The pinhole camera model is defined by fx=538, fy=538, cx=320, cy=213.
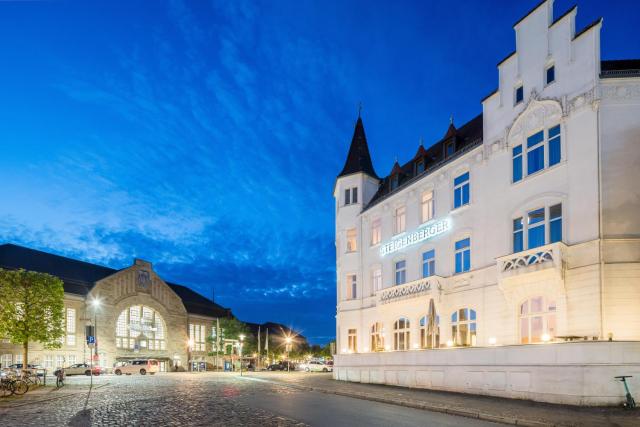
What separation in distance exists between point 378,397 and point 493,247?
911 cm

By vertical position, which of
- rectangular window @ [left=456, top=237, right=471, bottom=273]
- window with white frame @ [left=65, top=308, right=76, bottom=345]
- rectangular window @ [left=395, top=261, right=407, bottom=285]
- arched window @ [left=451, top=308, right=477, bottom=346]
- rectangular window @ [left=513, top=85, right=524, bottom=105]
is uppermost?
rectangular window @ [left=513, top=85, right=524, bottom=105]

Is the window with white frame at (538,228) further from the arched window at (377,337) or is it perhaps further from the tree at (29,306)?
the tree at (29,306)

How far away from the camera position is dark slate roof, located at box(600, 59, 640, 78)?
68.2 feet

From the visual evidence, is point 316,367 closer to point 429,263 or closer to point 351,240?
point 351,240

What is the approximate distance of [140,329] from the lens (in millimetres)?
82375

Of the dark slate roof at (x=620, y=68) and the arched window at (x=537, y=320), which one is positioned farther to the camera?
the arched window at (x=537, y=320)

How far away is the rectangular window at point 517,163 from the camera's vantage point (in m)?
24.8

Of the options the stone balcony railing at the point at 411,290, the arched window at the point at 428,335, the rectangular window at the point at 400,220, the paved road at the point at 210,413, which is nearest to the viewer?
the paved road at the point at 210,413

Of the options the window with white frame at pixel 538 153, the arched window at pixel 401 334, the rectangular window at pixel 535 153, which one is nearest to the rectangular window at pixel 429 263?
the arched window at pixel 401 334

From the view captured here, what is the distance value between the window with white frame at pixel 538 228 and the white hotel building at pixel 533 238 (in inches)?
2.6

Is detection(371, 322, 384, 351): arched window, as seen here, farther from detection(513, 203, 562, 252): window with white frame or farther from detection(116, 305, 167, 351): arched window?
detection(116, 305, 167, 351): arched window

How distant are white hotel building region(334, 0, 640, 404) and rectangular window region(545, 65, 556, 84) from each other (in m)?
0.06

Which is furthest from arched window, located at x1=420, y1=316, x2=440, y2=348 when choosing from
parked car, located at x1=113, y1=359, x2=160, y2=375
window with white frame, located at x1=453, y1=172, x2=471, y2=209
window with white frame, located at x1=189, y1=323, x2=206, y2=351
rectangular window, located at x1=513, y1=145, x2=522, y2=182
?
window with white frame, located at x1=189, y1=323, x2=206, y2=351

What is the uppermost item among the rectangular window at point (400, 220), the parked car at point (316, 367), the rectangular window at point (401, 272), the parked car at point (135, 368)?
the rectangular window at point (400, 220)
